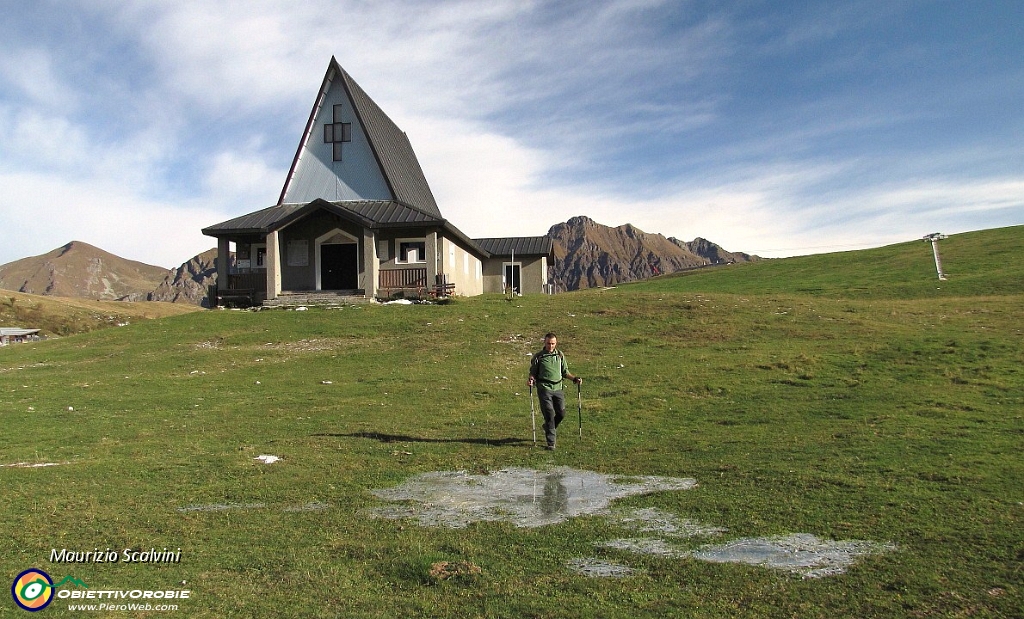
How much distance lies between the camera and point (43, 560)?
6711mm

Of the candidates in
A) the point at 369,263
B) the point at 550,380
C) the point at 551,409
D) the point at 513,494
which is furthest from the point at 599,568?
the point at 369,263

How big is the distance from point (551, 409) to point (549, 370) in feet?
2.51

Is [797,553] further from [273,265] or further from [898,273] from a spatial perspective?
[898,273]

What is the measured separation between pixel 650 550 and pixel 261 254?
115 feet

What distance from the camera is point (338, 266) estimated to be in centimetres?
3859

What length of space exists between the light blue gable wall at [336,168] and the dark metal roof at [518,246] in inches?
433

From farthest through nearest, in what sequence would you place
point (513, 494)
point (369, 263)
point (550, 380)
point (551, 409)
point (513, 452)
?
point (369, 263) → point (550, 380) → point (551, 409) → point (513, 452) → point (513, 494)

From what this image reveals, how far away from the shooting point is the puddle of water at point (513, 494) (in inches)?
321

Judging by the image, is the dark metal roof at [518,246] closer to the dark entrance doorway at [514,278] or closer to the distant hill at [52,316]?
the dark entrance doorway at [514,278]

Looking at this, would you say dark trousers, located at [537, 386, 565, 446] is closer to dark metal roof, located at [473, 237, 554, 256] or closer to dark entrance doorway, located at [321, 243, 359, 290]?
dark entrance doorway, located at [321, 243, 359, 290]

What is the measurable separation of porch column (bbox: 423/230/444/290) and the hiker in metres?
22.8

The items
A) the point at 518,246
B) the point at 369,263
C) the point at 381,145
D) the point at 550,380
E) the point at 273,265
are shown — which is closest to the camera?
the point at 550,380

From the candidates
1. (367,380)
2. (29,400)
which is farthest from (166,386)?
(367,380)

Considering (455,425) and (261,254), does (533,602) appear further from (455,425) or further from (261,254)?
(261,254)
